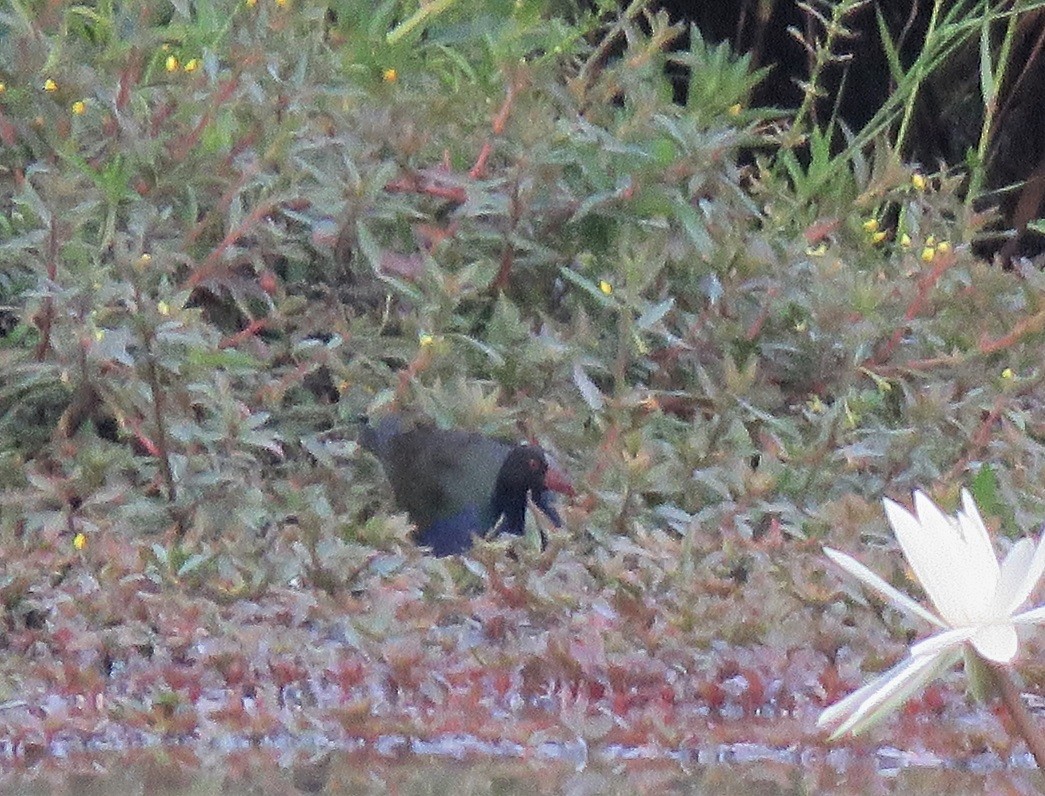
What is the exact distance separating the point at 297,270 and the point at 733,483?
121cm

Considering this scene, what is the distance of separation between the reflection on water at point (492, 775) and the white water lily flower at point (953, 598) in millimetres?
973

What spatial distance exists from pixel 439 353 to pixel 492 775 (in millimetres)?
1885

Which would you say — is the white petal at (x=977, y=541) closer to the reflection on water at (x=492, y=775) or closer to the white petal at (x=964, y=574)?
the white petal at (x=964, y=574)

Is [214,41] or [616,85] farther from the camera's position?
[616,85]

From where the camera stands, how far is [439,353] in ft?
13.0

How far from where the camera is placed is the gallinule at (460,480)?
3.72 m

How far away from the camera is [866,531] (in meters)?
3.28

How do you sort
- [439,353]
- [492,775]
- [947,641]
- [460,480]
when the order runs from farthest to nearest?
[439,353]
[460,480]
[492,775]
[947,641]


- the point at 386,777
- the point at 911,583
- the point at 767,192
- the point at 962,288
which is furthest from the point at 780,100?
the point at 386,777

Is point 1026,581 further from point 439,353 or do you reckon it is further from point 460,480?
point 439,353

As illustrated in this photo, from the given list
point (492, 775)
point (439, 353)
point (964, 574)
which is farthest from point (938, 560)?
point (439, 353)

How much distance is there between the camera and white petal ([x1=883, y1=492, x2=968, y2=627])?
1.04 meters

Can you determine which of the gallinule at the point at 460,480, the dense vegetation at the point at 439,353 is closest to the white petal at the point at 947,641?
the dense vegetation at the point at 439,353

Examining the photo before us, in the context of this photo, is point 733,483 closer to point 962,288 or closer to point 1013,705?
point 962,288
